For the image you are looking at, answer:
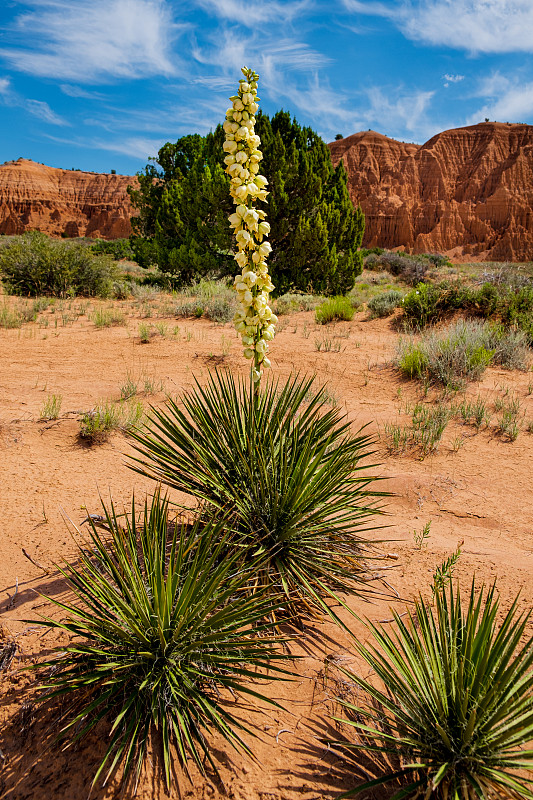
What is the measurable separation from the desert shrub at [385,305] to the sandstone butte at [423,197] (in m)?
43.0

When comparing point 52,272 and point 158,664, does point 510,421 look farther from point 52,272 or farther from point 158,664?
point 52,272

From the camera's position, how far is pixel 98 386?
5.66 metres

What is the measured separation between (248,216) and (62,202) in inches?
2929

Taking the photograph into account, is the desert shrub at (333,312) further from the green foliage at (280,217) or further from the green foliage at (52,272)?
the green foliage at (52,272)

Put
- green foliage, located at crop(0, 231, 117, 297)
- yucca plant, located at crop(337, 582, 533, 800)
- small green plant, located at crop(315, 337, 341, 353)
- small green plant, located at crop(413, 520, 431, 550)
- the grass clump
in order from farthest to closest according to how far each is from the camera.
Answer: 1. green foliage, located at crop(0, 231, 117, 297)
2. small green plant, located at crop(315, 337, 341, 353)
3. the grass clump
4. small green plant, located at crop(413, 520, 431, 550)
5. yucca plant, located at crop(337, 582, 533, 800)

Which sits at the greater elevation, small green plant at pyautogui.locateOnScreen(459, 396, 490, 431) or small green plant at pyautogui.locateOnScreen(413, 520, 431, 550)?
small green plant at pyautogui.locateOnScreen(459, 396, 490, 431)

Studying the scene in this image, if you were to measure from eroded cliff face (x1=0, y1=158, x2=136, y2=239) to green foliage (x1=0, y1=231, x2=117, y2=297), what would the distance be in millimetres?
53128

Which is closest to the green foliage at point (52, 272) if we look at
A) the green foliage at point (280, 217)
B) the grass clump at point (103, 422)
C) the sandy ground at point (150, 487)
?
the green foliage at point (280, 217)

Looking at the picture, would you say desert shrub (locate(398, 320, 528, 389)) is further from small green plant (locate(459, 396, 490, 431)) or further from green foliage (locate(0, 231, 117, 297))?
green foliage (locate(0, 231, 117, 297))

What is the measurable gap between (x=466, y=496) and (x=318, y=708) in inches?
90.6

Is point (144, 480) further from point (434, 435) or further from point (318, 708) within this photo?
point (434, 435)

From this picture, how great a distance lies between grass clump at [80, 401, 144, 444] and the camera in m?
4.15

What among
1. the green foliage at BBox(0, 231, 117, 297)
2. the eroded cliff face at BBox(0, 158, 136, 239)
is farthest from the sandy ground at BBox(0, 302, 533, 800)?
the eroded cliff face at BBox(0, 158, 136, 239)

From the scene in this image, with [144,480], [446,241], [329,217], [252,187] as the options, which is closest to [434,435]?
[144,480]
